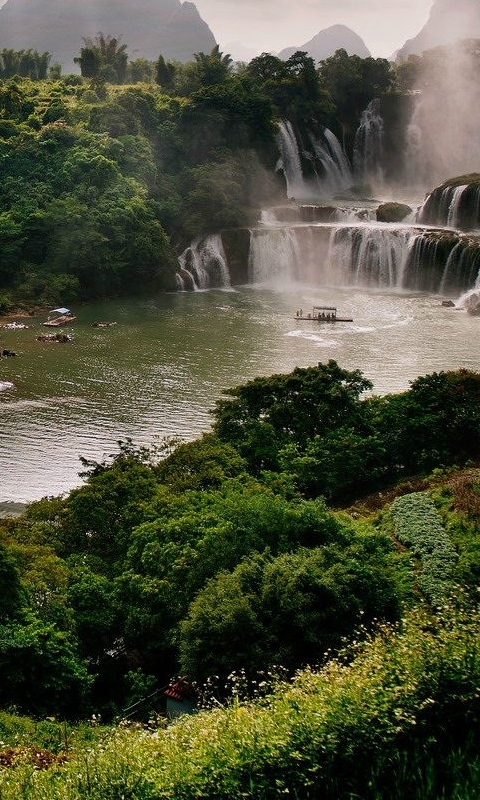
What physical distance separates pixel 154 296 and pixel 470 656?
43397 millimetres

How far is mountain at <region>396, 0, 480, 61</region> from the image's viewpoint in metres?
122

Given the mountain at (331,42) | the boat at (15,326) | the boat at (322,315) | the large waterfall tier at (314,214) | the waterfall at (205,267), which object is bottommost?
the boat at (15,326)

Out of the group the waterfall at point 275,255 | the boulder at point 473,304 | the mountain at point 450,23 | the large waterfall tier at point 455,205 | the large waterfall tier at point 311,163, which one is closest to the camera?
the boulder at point 473,304

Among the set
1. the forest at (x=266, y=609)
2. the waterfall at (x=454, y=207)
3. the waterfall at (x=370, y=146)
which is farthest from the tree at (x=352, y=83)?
the forest at (x=266, y=609)

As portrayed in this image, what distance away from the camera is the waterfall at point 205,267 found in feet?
182

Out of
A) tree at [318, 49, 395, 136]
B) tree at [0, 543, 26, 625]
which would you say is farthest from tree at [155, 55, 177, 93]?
tree at [0, 543, 26, 625]

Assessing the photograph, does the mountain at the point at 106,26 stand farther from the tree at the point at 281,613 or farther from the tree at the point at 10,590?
the tree at the point at 281,613

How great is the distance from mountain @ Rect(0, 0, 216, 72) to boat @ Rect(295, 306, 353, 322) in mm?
132385

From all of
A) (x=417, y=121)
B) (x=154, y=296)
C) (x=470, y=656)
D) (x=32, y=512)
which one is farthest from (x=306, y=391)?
(x=417, y=121)

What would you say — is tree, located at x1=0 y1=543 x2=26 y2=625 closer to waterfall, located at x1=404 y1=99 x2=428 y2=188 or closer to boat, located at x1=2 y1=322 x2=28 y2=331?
boat, located at x1=2 y1=322 x2=28 y2=331

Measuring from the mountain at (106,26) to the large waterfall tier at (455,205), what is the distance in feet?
392

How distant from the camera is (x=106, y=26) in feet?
541

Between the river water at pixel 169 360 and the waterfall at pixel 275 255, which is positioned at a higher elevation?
the waterfall at pixel 275 255

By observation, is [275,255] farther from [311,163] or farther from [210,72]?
[210,72]
